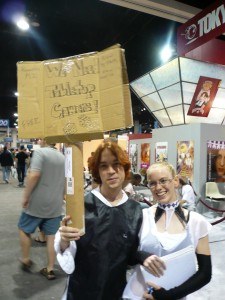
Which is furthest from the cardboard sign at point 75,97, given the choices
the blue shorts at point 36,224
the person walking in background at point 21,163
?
the person walking in background at point 21,163

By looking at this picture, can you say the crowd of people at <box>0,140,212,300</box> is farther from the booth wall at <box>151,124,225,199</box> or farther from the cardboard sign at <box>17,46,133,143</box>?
the booth wall at <box>151,124,225,199</box>

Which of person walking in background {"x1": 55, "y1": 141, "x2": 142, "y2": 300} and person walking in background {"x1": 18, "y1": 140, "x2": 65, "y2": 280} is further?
person walking in background {"x1": 18, "y1": 140, "x2": 65, "y2": 280}

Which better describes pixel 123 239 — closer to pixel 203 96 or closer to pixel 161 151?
pixel 161 151

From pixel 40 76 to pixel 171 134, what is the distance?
841cm

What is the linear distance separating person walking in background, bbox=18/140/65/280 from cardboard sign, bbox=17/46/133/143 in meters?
2.19

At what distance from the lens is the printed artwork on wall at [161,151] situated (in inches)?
385

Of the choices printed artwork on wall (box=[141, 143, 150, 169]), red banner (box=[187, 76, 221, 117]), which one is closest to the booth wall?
red banner (box=[187, 76, 221, 117])

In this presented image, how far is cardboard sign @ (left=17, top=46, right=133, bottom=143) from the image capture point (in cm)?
128

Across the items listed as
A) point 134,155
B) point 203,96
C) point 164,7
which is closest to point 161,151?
point 203,96

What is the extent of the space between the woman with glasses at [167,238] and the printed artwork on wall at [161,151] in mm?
8282

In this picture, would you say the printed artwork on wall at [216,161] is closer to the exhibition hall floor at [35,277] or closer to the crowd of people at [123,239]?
the exhibition hall floor at [35,277]

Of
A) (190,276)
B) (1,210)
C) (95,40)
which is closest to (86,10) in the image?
(95,40)

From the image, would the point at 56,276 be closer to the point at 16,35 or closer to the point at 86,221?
the point at 86,221

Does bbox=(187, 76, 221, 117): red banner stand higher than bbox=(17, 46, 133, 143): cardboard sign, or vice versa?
bbox=(187, 76, 221, 117): red banner
